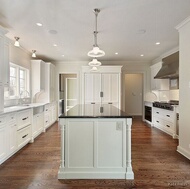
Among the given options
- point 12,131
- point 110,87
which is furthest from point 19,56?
point 110,87

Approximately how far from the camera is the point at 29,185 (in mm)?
Result: 2174

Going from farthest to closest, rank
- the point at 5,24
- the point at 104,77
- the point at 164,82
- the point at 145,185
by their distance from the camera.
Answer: the point at 104,77
the point at 164,82
the point at 5,24
the point at 145,185

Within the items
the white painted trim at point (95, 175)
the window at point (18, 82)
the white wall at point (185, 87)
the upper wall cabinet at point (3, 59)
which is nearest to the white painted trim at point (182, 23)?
the white wall at point (185, 87)

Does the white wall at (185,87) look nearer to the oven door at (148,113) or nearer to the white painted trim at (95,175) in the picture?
the white painted trim at (95,175)

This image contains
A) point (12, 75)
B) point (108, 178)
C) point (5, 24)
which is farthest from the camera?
point (12, 75)

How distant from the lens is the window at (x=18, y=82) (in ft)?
15.0

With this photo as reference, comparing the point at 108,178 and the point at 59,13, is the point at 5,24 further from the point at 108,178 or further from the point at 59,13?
the point at 108,178

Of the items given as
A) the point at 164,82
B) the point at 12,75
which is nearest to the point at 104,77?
the point at 164,82

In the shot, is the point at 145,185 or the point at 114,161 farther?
the point at 114,161

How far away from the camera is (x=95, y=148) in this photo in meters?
2.33

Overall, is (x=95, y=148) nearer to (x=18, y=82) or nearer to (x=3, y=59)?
(x=3, y=59)

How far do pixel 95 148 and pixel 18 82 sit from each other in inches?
143

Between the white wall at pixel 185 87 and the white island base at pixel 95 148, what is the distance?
152 cm

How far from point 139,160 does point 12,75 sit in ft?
13.4
